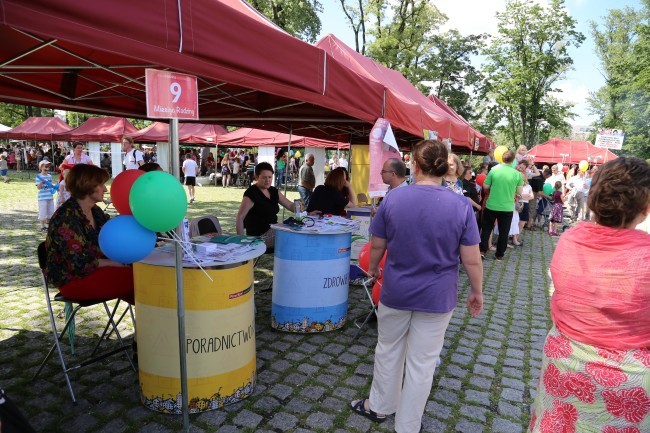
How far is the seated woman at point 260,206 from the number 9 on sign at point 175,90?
247cm

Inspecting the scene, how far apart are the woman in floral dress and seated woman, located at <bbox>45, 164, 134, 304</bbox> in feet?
8.97

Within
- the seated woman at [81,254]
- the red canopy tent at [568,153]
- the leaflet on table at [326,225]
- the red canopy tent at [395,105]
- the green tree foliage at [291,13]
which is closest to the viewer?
the seated woman at [81,254]

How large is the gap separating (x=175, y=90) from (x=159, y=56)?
1.09ft

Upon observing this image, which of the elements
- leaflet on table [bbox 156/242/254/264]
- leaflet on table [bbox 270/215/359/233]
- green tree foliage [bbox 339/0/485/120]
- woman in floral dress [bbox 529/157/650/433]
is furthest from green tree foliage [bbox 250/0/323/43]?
woman in floral dress [bbox 529/157/650/433]

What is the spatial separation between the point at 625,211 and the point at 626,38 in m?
44.3

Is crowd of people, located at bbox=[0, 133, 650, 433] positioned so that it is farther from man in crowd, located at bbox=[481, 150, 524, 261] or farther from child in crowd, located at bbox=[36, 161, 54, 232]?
child in crowd, located at bbox=[36, 161, 54, 232]

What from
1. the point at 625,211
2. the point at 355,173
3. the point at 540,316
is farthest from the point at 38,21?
the point at 355,173

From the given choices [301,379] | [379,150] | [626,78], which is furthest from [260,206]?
[626,78]

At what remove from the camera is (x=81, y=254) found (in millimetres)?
2893

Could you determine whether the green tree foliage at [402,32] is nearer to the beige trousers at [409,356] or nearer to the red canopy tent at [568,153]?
the red canopy tent at [568,153]

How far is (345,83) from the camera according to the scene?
3.52 metres

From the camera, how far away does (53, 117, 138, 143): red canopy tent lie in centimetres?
1705

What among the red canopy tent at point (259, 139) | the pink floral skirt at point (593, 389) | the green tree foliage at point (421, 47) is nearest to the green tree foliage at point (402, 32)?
the green tree foliage at point (421, 47)

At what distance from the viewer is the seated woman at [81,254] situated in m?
2.86
